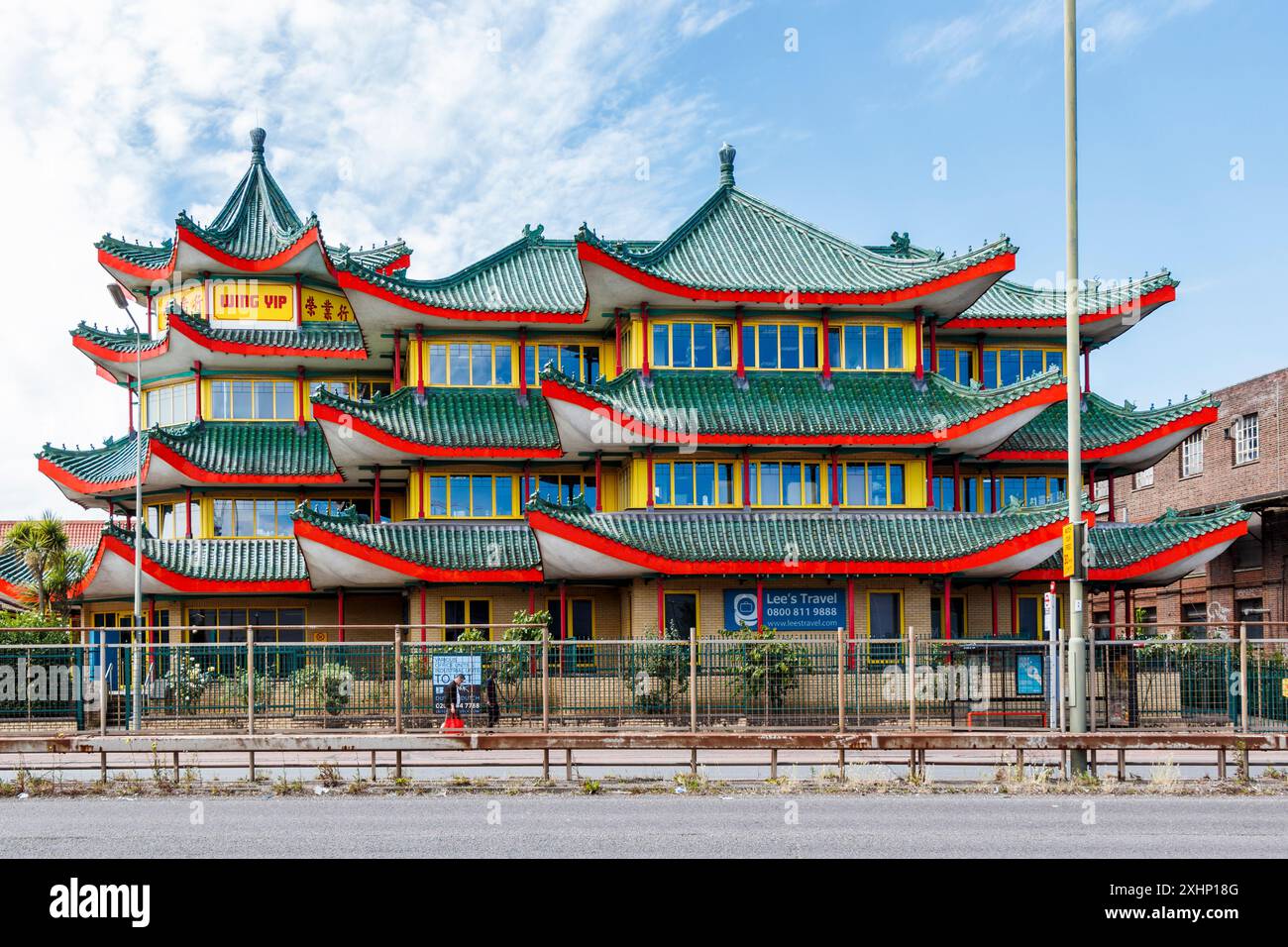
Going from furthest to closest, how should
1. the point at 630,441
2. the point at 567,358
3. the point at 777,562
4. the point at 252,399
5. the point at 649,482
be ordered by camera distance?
1. the point at 252,399
2. the point at 567,358
3. the point at 649,482
4. the point at 630,441
5. the point at 777,562

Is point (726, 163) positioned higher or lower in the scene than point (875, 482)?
higher

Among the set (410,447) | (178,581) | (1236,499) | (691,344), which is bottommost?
(178,581)

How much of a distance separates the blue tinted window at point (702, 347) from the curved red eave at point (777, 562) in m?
6.15

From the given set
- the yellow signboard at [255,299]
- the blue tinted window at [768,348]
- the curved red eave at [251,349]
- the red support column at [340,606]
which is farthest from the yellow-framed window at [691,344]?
the yellow signboard at [255,299]

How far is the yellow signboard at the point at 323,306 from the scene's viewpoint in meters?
38.5

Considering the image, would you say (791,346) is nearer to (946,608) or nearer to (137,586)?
(946,608)

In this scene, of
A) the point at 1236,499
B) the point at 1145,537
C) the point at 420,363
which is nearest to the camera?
the point at 1145,537

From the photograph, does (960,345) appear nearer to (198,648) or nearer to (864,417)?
(864,417)

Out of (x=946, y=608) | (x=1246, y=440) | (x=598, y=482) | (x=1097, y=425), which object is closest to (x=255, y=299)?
(x=598, y=482)

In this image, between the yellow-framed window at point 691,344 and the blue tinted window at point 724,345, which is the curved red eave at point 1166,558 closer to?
the blue tinted window at point 724,345

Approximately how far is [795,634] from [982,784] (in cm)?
1334

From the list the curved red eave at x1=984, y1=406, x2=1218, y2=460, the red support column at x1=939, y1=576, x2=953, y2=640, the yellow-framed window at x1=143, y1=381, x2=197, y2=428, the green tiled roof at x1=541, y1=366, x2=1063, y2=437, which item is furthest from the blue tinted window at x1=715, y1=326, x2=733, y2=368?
the yellow-framed window at x1=143, y1=381, x2=197, y2=428

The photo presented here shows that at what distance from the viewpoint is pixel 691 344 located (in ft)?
107

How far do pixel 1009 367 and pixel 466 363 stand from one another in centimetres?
1713
